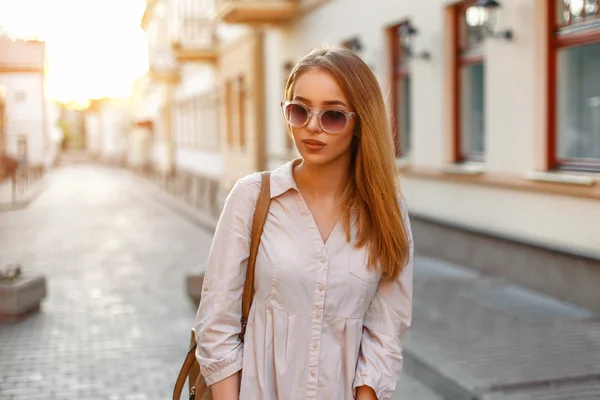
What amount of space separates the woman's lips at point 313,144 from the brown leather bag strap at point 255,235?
0.15 metres

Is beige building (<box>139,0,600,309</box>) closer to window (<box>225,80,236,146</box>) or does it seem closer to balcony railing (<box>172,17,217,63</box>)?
window (<box>225,80,236,146</box>)

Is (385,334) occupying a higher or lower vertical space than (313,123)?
lower

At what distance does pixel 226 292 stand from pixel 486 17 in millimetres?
8837

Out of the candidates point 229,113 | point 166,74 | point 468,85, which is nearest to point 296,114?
point 468,85

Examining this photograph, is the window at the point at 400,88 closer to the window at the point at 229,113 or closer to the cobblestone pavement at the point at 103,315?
the cobblestone pavement at the point at 103,315

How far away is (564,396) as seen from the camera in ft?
18.6

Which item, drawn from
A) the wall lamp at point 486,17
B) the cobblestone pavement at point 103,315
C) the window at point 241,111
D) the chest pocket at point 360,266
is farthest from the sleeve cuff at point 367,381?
the window at point 241,111

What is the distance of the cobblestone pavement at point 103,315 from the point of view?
6672 mm

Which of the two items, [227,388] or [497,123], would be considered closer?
[227,388]

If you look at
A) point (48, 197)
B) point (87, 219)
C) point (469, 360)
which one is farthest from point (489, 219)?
point (48, 197)

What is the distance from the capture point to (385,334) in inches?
110

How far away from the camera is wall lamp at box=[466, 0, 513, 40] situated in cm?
1018

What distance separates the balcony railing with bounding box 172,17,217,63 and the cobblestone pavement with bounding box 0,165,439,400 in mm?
11265

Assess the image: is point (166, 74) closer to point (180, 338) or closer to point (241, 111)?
point (241, 111)
